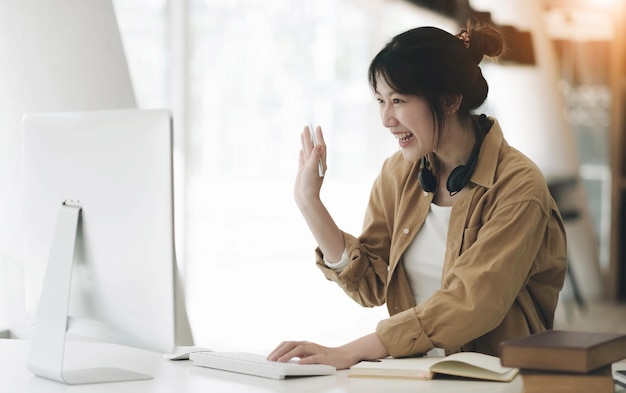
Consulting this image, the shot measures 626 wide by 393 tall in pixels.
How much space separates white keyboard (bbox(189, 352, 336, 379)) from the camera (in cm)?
172

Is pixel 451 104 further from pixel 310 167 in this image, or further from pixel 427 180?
pixel 310 167

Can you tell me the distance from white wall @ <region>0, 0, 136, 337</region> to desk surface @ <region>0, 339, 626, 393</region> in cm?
108

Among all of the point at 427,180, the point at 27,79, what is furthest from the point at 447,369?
the point at 27,79

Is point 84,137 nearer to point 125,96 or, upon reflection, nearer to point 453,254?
point 453,254

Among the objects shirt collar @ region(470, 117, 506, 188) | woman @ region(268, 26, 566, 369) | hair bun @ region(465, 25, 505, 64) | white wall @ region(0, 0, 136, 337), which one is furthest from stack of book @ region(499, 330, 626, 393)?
white wall @ region(0, 0, 136, 337)

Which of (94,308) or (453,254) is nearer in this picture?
(94,308)

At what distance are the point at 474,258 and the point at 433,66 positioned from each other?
0.46 m

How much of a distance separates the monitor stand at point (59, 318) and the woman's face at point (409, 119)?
755 mm

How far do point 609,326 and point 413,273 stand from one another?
2674 mm

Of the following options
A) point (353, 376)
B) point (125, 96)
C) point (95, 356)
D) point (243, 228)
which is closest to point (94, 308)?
point (95, 356)

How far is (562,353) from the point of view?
4.63 feet

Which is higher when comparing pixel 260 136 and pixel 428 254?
pixel 260 136

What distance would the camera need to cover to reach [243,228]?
176 inches

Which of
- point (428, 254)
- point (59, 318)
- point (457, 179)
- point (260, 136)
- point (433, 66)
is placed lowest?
point (59, 318)
